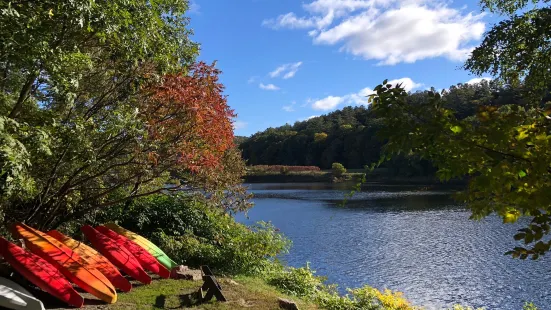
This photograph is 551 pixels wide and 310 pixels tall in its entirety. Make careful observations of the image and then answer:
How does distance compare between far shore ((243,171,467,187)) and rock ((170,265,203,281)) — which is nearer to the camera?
rock ((170,265,203,281))

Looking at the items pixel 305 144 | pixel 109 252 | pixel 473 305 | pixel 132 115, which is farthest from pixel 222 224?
pixel 305 144

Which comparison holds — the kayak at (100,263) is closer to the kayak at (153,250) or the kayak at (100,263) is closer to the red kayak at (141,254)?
the red kayak at (141,254)

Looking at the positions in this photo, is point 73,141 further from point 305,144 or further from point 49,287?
point 305,144

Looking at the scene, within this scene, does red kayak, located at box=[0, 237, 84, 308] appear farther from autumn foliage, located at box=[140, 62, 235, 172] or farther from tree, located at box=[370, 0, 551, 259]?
tree, located at box=[370, 0, 551, 259]

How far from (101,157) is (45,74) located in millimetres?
2391

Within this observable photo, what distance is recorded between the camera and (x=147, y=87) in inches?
326

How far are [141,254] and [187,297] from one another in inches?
75.3

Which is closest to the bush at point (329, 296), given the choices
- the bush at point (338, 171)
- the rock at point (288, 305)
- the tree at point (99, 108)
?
the rock at point (288, 305)

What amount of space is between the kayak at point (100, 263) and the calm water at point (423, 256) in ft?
23.9

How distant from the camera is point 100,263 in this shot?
7.09 metres

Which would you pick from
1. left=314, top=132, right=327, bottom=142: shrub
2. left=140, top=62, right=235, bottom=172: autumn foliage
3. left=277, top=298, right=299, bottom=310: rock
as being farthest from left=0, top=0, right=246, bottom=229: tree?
left=314, top=132, right=327, bottom=142: shrub

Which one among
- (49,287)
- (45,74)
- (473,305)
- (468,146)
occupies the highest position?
(45,74)

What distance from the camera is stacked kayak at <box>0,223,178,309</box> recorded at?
19.6 feet

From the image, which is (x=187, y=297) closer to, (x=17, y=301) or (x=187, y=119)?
(x=17, y=301)
